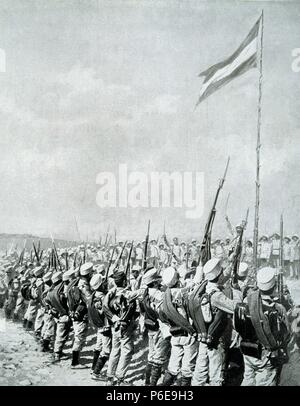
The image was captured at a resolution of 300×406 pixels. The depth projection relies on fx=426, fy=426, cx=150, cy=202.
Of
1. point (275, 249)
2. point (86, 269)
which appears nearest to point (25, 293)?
point (86, 269)

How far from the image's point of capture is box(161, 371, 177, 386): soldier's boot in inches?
220

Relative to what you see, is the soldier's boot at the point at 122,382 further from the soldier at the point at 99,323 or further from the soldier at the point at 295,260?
the soldier at the point at 295,260

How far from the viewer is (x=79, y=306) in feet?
19.7

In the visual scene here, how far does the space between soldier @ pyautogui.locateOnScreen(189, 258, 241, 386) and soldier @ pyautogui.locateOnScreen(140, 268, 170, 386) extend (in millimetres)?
455

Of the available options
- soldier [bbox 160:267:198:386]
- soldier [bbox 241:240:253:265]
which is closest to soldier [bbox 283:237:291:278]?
soldier [bbox 241:240:253:265]

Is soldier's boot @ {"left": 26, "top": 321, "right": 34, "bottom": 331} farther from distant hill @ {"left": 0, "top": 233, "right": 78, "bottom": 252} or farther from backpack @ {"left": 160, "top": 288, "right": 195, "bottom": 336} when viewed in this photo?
backpack @ {"left": 160, "top": 288, "right": 195, "bottom": 336}

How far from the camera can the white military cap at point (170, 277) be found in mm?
5504

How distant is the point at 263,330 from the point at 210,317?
2.05 feet

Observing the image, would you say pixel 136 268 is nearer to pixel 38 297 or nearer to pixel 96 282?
pixel 96 282

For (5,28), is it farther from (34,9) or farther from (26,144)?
(26,144)

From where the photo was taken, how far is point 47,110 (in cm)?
645
